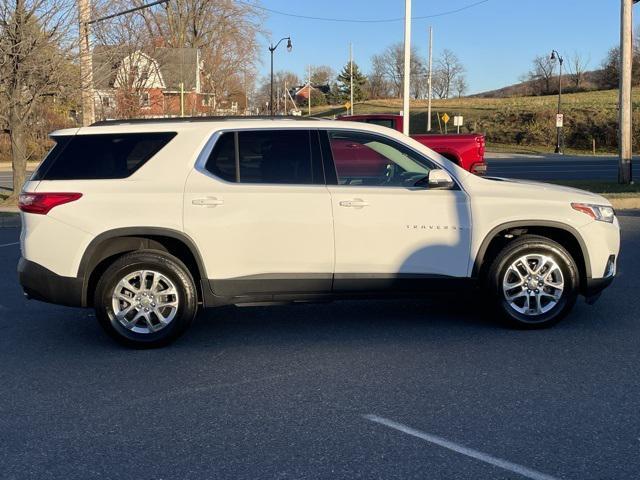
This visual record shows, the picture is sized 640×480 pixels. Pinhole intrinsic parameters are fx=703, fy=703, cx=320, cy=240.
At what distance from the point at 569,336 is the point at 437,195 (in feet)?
5.49

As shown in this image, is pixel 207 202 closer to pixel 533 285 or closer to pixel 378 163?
pixel 378 163

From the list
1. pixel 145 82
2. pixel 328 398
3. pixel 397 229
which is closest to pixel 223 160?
pixel 397 229

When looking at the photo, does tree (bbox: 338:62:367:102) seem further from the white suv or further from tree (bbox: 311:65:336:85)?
Result: the white suv

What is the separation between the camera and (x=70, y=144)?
5.82m

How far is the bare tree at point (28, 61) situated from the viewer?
16.4 metres

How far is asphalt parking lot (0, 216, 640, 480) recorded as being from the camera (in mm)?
3756

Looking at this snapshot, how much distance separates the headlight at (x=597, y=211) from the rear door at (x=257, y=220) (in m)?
2.20

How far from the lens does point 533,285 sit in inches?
242

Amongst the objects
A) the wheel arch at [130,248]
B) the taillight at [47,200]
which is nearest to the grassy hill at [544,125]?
the wheel arch at [130,248]

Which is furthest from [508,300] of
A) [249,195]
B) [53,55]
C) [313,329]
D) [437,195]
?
[53,55]

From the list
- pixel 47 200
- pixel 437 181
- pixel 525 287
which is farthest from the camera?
pixel 525 287

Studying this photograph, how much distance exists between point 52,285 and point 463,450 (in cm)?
357

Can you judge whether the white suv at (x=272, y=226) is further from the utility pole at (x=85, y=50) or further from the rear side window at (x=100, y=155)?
the utility pole at (x=85, y=50)

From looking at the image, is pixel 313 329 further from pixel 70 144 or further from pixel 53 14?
pixel 53 14
